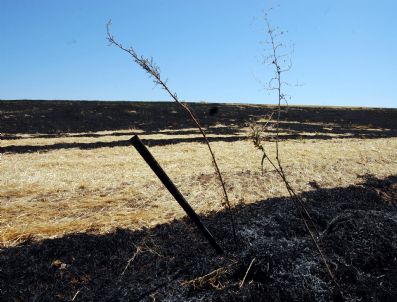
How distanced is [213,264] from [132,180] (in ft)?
22.9

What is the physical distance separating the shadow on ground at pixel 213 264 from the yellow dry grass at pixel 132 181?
0.87 metres

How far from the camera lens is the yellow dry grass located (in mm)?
9195

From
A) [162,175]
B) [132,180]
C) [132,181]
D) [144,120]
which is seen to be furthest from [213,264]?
[144,120]

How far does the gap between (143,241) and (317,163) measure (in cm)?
994

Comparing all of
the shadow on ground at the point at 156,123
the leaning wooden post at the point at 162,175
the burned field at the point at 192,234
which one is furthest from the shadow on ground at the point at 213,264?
the shadow on ground at the point at 156,123

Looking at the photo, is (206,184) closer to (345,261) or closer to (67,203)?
(67,203)

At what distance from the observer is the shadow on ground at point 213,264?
247 inches

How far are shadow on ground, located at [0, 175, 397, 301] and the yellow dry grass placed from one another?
872 mm

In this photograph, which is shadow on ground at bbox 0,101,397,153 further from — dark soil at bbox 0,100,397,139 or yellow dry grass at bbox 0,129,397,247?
yellow dry grass at bbox 0,129,397,247

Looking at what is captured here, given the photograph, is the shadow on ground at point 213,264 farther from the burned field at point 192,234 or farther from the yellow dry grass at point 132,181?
the yellow dry grass at point 132,181

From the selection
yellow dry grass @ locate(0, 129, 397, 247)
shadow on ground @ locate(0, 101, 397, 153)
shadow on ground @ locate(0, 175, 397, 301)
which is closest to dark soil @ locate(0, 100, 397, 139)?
shadow on ground @ locate(0, 101, 397, 153)

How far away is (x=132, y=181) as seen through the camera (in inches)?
518

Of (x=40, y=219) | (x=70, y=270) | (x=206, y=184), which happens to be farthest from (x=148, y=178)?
(x=70, y=270)

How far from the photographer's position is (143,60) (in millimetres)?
6328
